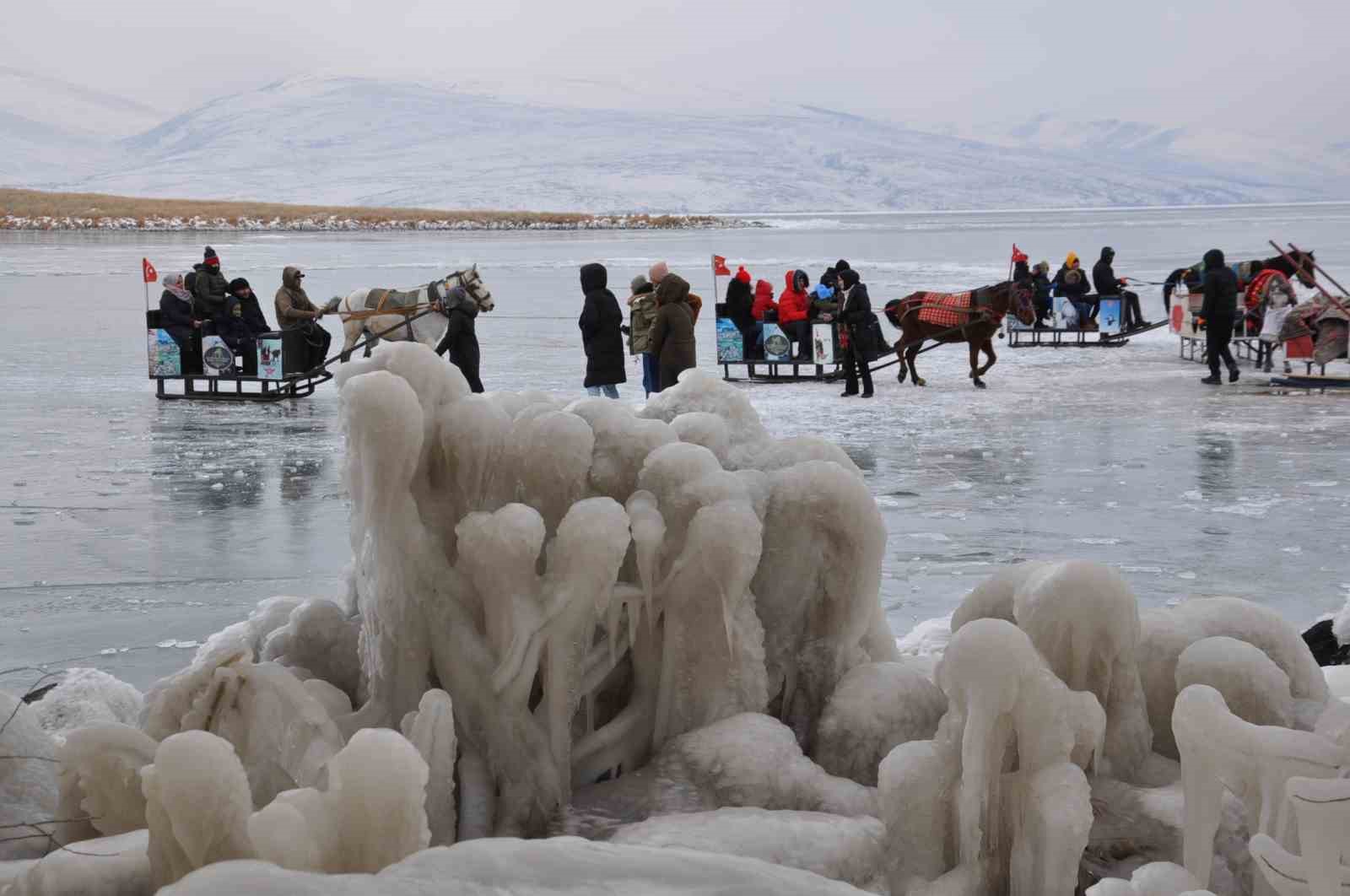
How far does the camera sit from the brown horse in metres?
18.2

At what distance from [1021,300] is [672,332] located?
6.56 meters

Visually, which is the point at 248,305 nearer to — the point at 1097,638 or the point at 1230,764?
the point at 1097,638

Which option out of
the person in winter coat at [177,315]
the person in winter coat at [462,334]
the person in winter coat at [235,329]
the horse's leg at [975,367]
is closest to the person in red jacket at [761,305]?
the horse's leg at [975,367]

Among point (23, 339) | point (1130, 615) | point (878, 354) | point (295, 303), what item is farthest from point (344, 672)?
point (23, 339)

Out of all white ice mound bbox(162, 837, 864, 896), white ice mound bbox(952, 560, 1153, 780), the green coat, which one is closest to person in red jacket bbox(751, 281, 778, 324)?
the green coat

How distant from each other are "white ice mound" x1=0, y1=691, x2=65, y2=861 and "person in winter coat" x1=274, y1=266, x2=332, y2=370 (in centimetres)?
1352

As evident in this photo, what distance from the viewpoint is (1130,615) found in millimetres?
3814

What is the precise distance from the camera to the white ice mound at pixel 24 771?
3391mm

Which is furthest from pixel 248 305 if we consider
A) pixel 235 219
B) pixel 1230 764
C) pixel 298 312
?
pixel 235 219

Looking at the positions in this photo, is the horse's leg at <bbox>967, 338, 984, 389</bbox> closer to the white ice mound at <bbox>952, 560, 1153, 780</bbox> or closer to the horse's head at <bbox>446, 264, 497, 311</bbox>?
the horse's head at <bbox>446, 264, 497, 311</bbox>

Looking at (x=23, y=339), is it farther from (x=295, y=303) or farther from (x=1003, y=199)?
(x=1003, y=199)

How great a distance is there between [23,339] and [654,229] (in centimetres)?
7194

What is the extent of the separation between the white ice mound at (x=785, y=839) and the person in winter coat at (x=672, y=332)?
10298mm

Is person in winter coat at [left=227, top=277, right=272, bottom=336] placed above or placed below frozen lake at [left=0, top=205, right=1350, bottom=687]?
above
